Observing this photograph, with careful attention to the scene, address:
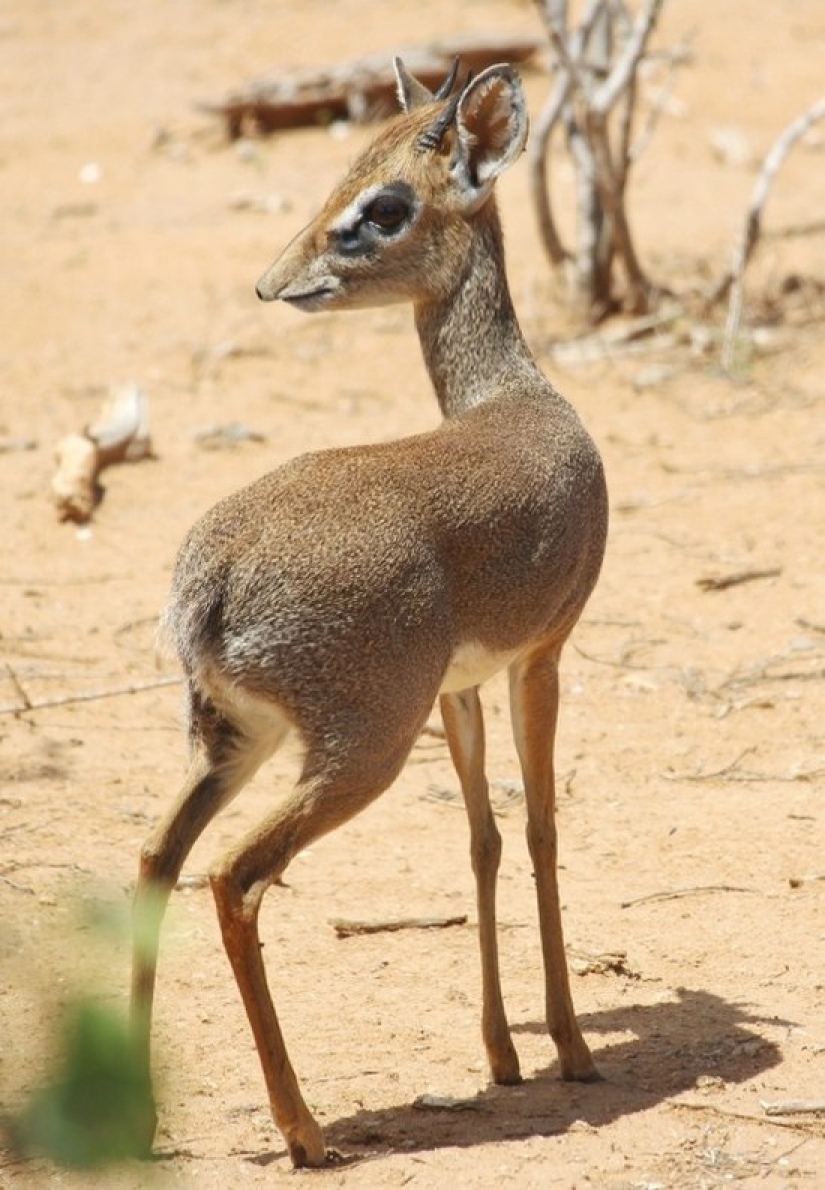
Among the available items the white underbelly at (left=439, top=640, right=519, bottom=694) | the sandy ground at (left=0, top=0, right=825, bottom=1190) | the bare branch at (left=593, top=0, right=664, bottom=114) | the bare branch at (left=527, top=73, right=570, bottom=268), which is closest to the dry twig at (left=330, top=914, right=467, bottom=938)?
the sandy ground at (left=0, top=0, right=825, bottom=1190)

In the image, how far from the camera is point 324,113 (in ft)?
52.6

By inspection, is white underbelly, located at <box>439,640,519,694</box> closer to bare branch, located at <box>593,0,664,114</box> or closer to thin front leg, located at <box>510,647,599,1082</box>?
thin front leg, located at <box>510,647,599,1082</box>

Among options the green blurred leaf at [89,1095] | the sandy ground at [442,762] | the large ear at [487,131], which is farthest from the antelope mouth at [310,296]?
the green blurred leaf at [89,1095]

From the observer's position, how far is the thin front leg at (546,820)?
4.59 meters

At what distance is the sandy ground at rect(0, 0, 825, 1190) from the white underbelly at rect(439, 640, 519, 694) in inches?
37.2

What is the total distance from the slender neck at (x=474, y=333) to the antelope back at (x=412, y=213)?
36 mm

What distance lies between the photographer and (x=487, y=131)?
500cm

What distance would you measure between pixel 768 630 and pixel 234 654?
3.76 meters

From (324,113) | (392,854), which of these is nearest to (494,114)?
(392,854)

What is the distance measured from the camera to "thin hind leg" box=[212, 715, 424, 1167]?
12.8 ft

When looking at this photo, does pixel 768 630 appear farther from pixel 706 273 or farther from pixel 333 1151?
pixel 706 273

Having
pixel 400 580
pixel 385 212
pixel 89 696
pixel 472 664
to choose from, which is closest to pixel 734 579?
pixel 89 696

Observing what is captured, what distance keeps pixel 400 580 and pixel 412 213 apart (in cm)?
135

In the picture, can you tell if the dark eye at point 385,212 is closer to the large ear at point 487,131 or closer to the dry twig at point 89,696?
the large ear at point 487,131
